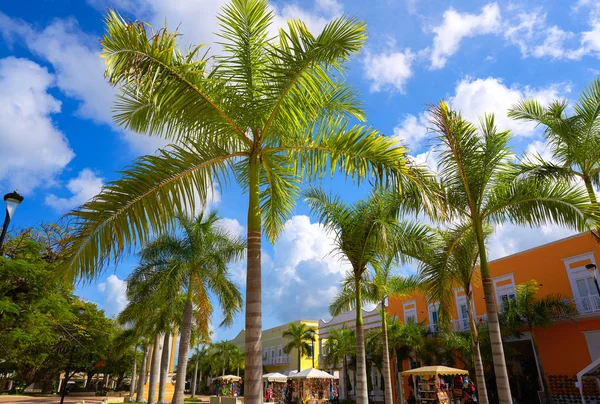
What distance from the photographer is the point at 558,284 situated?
20.7m

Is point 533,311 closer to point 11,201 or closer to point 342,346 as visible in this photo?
point 342,346

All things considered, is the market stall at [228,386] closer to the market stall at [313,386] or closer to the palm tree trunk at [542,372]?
the market stall at [313,386]

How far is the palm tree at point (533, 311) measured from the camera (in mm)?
19484

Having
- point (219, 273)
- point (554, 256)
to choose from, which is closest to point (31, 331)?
point (219, 273)

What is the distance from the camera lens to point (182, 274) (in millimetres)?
16766

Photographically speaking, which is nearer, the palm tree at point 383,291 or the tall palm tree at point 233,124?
the tall palm tree at point 233,124

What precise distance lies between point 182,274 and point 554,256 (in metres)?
18.6

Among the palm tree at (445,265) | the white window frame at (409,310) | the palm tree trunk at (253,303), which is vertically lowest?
the palm tree trunk at (253,303)

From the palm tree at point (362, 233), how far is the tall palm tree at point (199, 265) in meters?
7.10

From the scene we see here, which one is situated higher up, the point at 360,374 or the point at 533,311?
the point at 533,311

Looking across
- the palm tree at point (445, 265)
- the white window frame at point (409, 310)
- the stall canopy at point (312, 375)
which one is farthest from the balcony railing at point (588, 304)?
the stall canopy at point (312, 375)

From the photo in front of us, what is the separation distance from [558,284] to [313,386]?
16.2 m

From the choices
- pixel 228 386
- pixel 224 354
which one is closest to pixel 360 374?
pixel 228 386

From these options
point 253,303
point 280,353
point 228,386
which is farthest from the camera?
point 228,386
